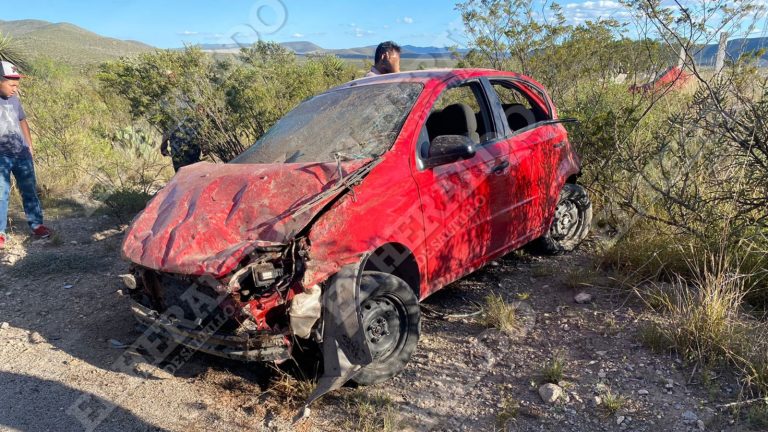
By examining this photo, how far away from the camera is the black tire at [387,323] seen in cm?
290

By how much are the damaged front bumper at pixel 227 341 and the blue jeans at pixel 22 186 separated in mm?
4106

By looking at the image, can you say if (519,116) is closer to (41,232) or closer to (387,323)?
(387,323)

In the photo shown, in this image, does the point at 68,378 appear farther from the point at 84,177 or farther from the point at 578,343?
Result: the point at 84,177

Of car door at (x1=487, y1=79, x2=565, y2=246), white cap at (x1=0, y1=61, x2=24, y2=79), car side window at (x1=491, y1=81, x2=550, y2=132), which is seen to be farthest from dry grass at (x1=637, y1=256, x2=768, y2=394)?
white cap at (x1=0, y1=61, x2=24, y2=79)

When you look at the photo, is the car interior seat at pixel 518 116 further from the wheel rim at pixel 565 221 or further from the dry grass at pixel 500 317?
the dry grass at pixel 500 317

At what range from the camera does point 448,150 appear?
3.23 metres

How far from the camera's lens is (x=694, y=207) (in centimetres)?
393

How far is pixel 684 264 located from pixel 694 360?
1.17m

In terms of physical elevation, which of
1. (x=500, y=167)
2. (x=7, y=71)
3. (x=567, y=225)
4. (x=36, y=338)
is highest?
(x=7, y=71)

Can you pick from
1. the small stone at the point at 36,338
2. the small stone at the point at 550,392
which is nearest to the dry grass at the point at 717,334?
the small stone at the point at 550,392

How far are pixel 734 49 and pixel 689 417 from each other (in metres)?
3.13

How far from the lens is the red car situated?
8.65 feet

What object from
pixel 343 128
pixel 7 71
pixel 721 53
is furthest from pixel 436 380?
pixel 7 71

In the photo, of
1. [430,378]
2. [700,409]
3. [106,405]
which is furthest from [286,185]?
[700,409]
